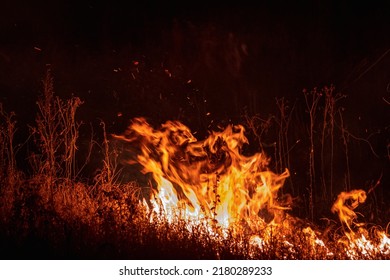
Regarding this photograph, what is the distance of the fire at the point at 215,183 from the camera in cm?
696

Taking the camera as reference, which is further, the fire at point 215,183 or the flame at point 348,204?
the flame at point 348,204

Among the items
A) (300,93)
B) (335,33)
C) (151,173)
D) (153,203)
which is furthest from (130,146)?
(335,33)

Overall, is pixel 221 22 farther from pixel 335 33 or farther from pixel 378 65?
pixel 378 65

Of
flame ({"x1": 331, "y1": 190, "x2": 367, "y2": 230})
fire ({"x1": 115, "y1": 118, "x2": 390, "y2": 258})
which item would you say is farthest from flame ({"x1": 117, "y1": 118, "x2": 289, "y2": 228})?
flame ({"x1": 331, "y1": 190, "x2": 367, "y2": 230})

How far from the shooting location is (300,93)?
8.88 meters

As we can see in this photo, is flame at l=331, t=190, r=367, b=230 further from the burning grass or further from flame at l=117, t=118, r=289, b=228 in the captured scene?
flame at l=117, t=118, r=289, b=228

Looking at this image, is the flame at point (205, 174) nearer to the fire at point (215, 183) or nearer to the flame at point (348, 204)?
the fire at point (215, 183)

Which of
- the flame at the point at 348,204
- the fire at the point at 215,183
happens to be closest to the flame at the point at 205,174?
the fire at the point at 215,183

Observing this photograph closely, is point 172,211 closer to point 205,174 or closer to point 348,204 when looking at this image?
point 205,174

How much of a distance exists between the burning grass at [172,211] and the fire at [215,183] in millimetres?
12

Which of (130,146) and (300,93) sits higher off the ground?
(300,93)

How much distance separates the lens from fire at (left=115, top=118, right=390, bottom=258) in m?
6.96

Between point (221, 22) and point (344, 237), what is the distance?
11.5 feet

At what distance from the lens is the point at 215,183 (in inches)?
280
